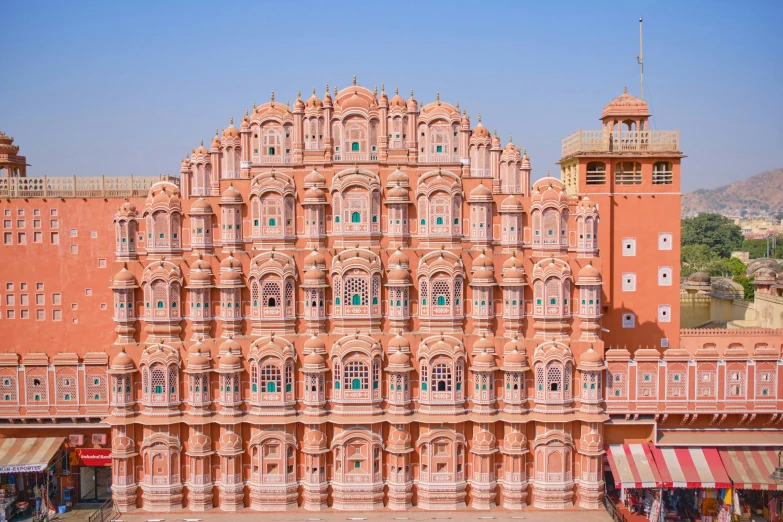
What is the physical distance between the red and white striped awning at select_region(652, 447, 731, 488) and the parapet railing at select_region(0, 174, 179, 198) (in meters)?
29.3

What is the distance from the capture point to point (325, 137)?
34.9 meters

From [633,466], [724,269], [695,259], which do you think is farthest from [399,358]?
[695,259]

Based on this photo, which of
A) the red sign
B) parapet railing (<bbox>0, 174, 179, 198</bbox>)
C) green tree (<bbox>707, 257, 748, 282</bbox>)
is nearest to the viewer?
the red sign

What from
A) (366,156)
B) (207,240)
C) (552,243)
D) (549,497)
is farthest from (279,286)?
(549,497)

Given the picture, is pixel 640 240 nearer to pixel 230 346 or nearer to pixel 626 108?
pixel 626 108

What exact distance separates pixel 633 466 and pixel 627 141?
16326mm

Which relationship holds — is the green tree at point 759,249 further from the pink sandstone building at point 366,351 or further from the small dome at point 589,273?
the pink sandstone building at point 366,351

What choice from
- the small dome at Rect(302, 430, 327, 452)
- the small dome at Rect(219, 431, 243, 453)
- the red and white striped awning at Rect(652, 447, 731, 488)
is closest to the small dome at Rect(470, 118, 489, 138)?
the small dome at Rect(302, 430, 327, 452)

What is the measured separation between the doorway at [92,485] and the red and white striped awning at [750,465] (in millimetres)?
27811

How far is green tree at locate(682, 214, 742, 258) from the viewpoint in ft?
393

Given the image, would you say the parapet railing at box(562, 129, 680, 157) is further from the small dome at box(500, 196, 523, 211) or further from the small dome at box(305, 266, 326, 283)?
the small dome at box(305, 266, 326, 283)

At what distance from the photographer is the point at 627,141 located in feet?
132

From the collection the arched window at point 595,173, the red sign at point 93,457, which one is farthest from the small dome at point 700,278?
the red sign at point 93,457

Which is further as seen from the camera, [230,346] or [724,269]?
[724,269]
